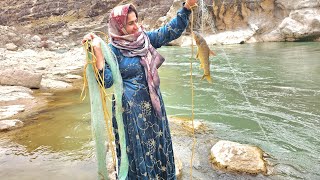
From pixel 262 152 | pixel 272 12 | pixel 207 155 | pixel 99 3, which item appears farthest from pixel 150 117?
pixel 99 3

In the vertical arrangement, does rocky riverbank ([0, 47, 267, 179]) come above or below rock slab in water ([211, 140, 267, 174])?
below

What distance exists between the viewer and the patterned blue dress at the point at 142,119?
9.10 feet

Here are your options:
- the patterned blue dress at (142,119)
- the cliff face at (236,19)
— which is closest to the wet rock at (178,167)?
the patterned blue dress at (142,119)

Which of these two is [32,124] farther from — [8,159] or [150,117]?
[150,117]

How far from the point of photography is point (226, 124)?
6.76 meters

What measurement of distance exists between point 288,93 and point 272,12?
23044 millimetres

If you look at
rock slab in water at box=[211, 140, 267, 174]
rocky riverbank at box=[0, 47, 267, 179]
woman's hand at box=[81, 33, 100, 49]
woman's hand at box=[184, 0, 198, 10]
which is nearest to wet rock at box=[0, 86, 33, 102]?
rocky riverbank at box=[0, 47, 267, 179]

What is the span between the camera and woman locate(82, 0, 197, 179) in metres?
2.69

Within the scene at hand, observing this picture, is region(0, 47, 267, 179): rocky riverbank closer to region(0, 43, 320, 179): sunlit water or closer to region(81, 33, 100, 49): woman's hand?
region(0, 43, 320, 179): sunlit water

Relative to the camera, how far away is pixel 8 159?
17.4ft

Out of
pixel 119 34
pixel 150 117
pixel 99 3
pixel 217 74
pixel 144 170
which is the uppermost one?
pixel 99 3

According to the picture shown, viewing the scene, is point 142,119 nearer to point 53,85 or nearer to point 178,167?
point 178,167

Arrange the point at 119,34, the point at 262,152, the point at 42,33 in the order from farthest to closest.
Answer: the point at 42,33
the point at 262,152
the point at 119,34

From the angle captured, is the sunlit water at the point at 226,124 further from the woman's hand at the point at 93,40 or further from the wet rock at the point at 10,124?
the woman's hand at the point at 93,40
